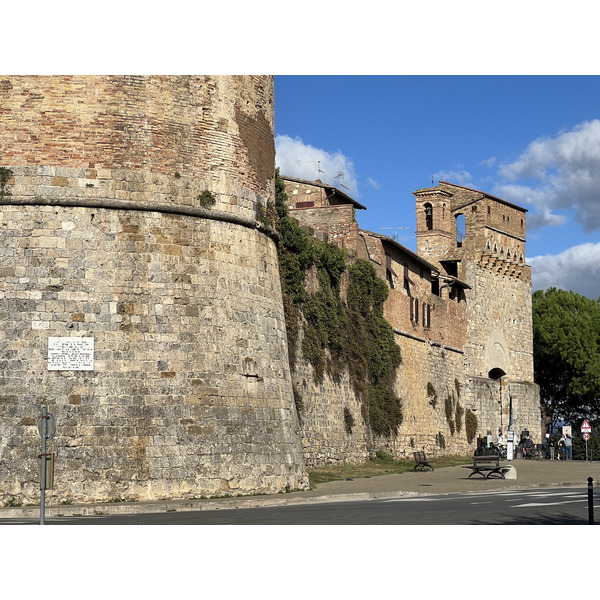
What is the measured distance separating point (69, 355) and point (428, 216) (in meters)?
34.3

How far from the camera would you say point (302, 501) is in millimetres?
17609

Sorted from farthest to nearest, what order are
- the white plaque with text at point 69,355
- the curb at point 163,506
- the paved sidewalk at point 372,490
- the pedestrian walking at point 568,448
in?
1. the pedestrian walking at point 568,448
2. the white plaque with text at point 69,355
3. the paved sidewalk at point 372,490
4. the curb at point 163,506

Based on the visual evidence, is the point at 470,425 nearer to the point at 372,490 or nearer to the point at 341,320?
the point at 341,320

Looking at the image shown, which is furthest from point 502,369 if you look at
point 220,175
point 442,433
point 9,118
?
point 9,118

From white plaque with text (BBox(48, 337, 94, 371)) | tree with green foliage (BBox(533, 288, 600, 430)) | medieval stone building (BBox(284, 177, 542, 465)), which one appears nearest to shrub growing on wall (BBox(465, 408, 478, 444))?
medieval stone building (BBox(284, 177, 542, 465))

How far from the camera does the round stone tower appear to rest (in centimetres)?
1670

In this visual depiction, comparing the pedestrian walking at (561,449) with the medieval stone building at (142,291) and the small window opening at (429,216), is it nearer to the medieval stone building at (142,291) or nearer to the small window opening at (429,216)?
the small window opening at (429,216)

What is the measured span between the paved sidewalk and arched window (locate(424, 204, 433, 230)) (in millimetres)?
19299

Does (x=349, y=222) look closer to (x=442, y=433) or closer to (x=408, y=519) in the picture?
(x=442, y=433)

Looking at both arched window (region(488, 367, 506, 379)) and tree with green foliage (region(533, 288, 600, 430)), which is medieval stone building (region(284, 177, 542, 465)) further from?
tree with green foliage (region(533, 288, 600, 430))

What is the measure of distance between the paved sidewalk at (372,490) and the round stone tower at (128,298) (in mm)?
701

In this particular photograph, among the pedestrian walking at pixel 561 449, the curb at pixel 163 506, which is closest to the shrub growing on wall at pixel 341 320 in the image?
the curb at pixel 163 506

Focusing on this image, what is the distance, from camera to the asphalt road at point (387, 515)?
1250 cm
